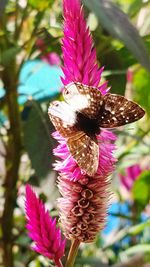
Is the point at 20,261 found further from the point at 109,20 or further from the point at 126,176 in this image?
the point at 109,20

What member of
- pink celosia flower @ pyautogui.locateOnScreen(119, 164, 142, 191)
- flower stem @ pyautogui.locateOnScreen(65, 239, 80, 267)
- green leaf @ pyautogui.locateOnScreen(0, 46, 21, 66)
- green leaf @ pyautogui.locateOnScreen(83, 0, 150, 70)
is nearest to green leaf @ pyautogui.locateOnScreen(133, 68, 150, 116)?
green leaf @ pyautogui.locateOnScreen(0, 46, 21, 66)

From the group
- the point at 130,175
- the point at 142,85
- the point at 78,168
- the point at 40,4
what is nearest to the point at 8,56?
the point at 40,4

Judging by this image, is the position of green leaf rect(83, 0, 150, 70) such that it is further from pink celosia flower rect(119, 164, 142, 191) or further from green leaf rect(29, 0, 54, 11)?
pink celosia flower rect(119, 164, 142, 191)

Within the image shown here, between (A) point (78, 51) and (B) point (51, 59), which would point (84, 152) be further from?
(B) point (51, 59)

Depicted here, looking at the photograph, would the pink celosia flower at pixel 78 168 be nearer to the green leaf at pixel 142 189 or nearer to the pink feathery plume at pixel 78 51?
the pink feathery plume at pixel 78 51

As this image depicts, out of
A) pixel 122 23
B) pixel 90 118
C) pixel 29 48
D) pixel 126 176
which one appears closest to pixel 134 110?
pixel 90 118

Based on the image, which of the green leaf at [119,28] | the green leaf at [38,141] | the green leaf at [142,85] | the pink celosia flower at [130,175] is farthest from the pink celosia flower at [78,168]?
the pink celosia flower at [130,175]
